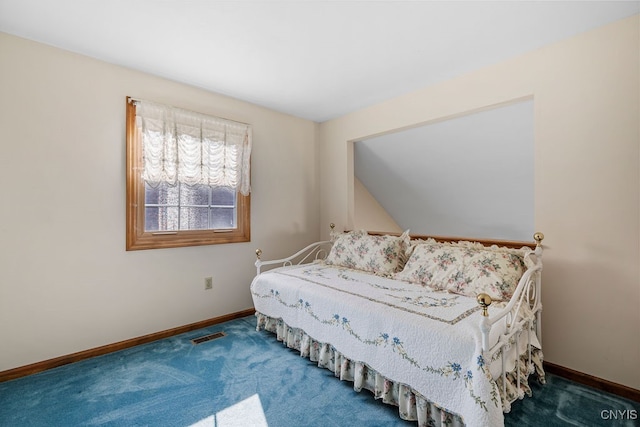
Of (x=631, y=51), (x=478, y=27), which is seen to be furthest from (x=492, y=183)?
(x=478, y=27)

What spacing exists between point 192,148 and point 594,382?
3.42m

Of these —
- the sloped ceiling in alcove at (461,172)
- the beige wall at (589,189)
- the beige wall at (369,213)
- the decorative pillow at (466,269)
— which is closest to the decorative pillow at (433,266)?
the decorative pillow at (466,269)

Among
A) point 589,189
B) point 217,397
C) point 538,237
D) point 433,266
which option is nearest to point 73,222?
point 217,397

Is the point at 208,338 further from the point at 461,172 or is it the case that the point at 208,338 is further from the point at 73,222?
the point at 461,172

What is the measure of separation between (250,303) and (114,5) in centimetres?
265

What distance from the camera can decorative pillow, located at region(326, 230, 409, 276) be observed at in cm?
258

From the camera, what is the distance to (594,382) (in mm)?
1818

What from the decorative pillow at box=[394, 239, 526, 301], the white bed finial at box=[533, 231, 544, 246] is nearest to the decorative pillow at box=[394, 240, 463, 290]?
the decorative pillow at box=[394, 239, 526, 301]

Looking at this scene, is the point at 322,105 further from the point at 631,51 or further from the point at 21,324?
the point at 21,324

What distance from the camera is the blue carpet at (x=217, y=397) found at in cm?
154

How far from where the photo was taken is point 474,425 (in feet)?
3.97

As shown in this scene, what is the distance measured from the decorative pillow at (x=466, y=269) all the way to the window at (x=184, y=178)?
177 cm

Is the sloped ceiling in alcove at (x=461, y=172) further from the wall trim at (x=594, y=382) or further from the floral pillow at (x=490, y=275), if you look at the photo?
the wall trim at (x=594, y=382)

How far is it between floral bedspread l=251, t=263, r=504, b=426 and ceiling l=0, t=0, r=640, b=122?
1717 millimetres
